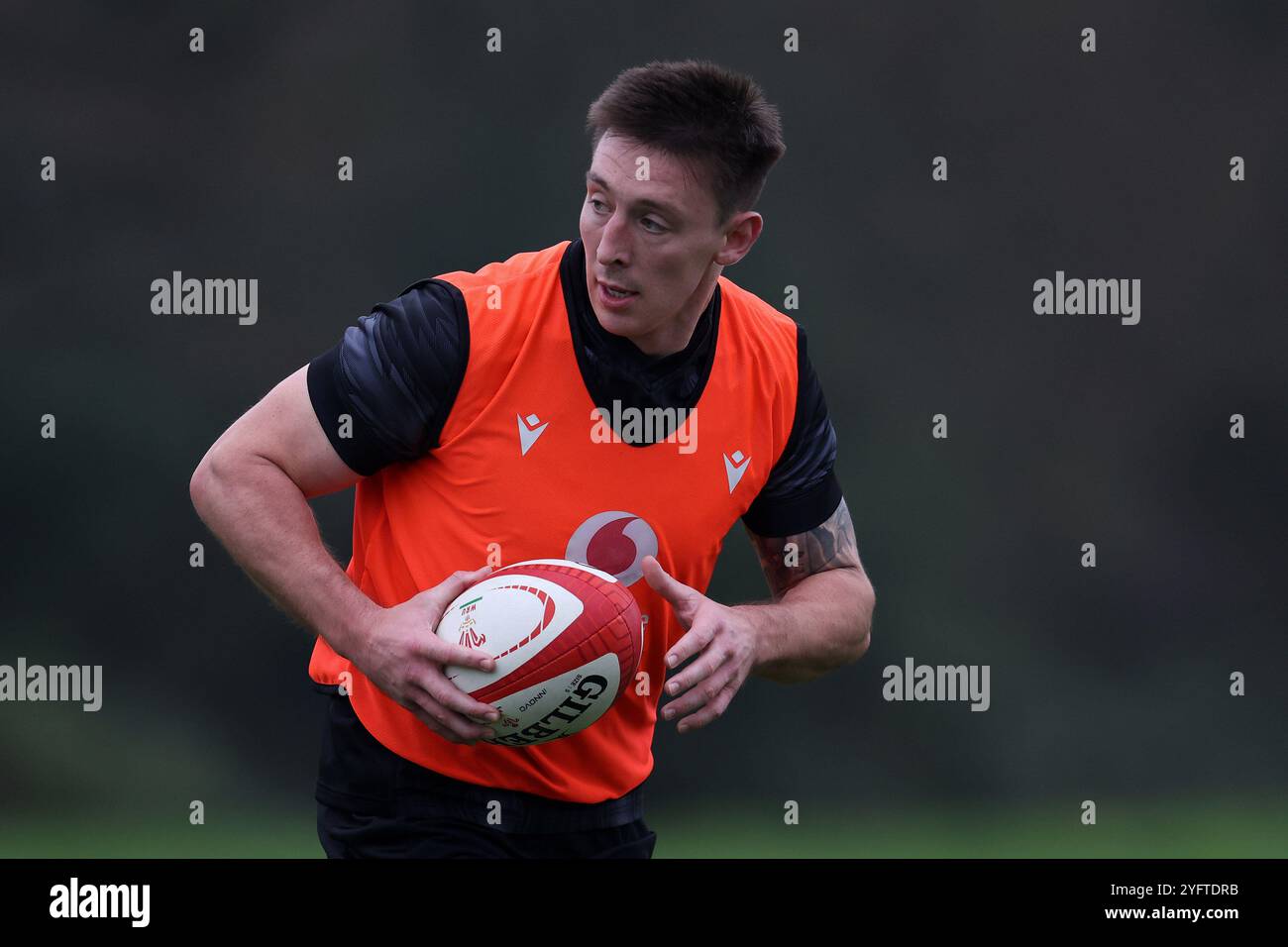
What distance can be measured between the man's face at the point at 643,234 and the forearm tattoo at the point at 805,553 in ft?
1.81

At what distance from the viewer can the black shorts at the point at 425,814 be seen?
2676mm

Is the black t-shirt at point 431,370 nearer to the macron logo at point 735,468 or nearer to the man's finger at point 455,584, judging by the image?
the macron logo at point 735,468

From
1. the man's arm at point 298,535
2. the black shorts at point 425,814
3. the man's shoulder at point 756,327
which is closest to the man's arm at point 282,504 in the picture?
the man's arm at point 298,535

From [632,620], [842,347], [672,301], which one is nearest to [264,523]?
[632,620]

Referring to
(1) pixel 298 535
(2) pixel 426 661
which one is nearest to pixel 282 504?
(1) pixel 298 535

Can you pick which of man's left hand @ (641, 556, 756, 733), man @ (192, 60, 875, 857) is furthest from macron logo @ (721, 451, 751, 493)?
man's left hand @ (641, 556, 756, 733)

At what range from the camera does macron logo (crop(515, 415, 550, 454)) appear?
2699 mm

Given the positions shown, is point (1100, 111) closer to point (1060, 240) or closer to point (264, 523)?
point (1060, 240)

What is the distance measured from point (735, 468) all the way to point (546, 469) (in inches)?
15.0

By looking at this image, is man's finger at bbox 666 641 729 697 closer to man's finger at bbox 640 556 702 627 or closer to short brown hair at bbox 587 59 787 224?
man's finger at bbox 640 556 702 627

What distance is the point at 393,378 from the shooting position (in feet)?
8.50

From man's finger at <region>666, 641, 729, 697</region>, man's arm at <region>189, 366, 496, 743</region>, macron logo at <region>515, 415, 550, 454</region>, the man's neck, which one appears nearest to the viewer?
man's finger at <region>666, 641, 729, 697</region>

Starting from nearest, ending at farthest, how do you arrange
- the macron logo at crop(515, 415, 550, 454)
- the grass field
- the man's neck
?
1. the macron logo at crop(515, 415, 550, 454)
2. the man's neck
3. the grass field

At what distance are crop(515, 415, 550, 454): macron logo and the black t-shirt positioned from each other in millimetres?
123
